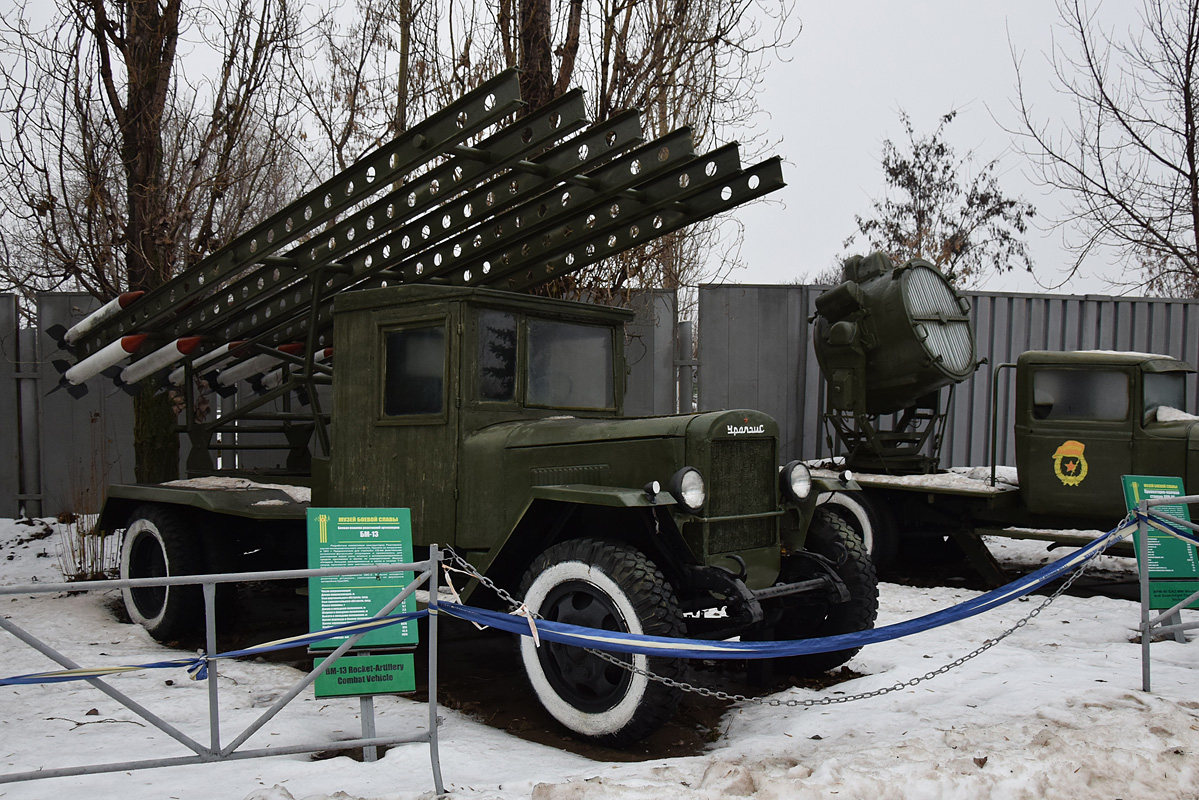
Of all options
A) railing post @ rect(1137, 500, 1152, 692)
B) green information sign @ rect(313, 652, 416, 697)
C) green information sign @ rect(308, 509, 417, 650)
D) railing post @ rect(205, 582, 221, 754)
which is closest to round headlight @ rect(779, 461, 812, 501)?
railing post @ rect(1137, 500, 1152, 692)

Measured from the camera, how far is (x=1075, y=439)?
26.7 feet

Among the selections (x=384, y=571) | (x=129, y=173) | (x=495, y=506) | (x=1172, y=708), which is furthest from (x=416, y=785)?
(x=129, y=173)

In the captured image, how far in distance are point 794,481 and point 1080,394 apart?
419 cm

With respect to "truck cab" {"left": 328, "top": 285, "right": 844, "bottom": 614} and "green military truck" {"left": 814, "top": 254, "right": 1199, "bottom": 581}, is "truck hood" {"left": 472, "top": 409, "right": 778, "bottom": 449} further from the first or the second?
"green military truck" {"left": 814, "top": 254, "right": 1199, "bottom": 581}

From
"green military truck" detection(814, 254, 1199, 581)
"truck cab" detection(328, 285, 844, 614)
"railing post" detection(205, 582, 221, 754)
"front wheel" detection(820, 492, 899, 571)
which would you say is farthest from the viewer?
"front wheel" detection(820, 492, 899, 571)

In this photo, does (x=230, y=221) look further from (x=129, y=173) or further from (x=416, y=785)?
(x=416, y=785)

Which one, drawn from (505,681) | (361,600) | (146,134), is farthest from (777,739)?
(146,134)

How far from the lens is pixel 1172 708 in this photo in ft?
15.0

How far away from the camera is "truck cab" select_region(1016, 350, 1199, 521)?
311 inches

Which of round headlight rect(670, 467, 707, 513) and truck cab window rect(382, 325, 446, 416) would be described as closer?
round headlight rect(670, 467, 707, 513)

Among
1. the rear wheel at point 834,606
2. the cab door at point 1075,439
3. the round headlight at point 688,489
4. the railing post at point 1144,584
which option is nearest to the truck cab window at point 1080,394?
the cab door at point 1075,439

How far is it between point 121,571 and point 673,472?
440 cm

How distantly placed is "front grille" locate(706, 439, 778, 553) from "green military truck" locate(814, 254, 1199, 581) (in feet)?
12.0

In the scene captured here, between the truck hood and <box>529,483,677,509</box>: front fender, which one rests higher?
the truck hood
